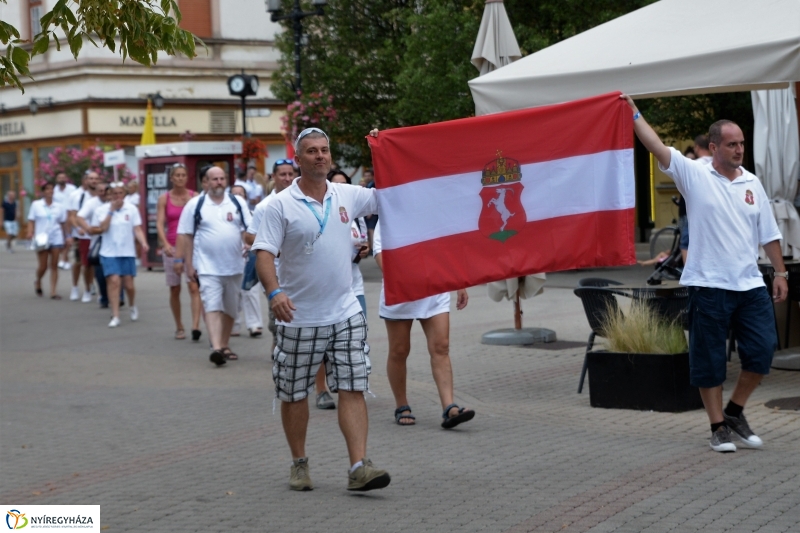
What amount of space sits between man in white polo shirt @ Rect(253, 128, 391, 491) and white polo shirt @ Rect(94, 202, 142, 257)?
31.3 feet

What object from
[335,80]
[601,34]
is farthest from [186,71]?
[601,34]

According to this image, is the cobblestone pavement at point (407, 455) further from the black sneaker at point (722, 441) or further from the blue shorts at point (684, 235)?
the blue shorts at point (684, 235)

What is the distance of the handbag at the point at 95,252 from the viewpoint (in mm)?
16203

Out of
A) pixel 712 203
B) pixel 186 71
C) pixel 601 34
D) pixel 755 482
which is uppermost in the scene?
pixel 186 71

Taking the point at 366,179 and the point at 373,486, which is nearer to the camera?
the point at 373,486

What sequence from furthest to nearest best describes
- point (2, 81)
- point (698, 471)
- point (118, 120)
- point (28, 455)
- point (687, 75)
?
point (118, 120), point (687, 75), point (28, 455), point (698, 471), point (2, 81)

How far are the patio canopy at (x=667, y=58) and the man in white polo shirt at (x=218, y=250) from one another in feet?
10.8

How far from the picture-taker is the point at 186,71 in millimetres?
40031

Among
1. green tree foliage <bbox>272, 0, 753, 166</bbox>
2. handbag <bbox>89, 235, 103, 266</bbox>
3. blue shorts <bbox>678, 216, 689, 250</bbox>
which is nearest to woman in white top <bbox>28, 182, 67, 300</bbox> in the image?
handbag <bbox>89, 235, 103, 266</bbox>

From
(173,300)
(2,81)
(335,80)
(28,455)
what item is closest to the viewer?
(2,81)

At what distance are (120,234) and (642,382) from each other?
29.1 ft

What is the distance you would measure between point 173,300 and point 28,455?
6.15 m

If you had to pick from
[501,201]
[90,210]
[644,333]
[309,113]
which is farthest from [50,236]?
[501,201]

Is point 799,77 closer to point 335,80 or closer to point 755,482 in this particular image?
point 755,482
